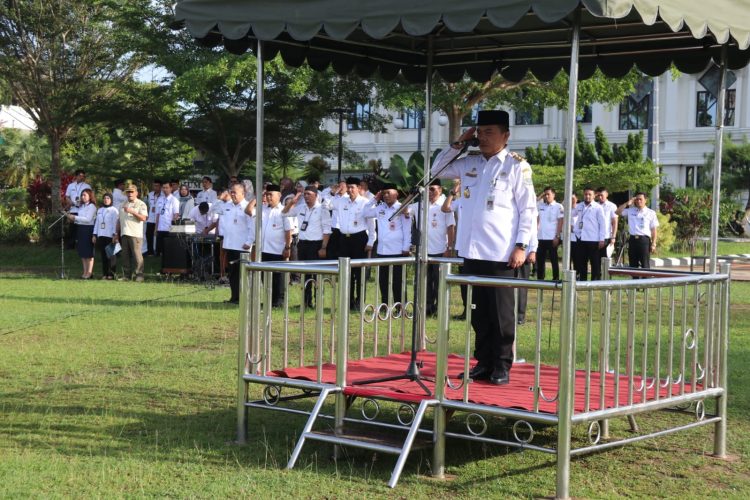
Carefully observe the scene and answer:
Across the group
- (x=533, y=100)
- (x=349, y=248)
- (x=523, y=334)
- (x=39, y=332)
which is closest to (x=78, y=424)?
(x=39, y=332)

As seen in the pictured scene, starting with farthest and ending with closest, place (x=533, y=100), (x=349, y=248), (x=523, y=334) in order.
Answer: (x=533, y=100) < (x=349, y=248) < (x=523, y=334)

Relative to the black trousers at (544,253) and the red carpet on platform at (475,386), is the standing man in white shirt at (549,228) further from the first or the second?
the red carpet on platform at (475,386)

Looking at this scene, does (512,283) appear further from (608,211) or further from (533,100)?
(533,100)

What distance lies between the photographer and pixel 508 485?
22.9ft

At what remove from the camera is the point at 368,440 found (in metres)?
7.29

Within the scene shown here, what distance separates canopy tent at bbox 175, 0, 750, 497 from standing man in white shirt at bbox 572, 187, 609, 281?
1171 cm

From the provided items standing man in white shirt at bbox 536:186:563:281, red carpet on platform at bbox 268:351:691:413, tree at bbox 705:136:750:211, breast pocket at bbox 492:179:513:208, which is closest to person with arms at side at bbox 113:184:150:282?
standing man in white shirt at bbox 536:186:563:281

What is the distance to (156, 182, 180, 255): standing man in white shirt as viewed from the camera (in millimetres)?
25152

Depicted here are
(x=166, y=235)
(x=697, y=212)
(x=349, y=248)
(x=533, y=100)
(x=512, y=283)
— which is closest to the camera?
(x=512, y=283)

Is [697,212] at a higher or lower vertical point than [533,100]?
lower

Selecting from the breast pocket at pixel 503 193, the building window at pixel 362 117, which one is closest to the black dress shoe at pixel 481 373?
the breast pocket at pixel 503 193

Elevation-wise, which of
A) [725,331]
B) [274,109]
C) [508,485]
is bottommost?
[508,485]

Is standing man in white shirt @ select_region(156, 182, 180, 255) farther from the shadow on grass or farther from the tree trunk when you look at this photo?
the shadow on grass

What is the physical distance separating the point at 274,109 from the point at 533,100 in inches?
281
